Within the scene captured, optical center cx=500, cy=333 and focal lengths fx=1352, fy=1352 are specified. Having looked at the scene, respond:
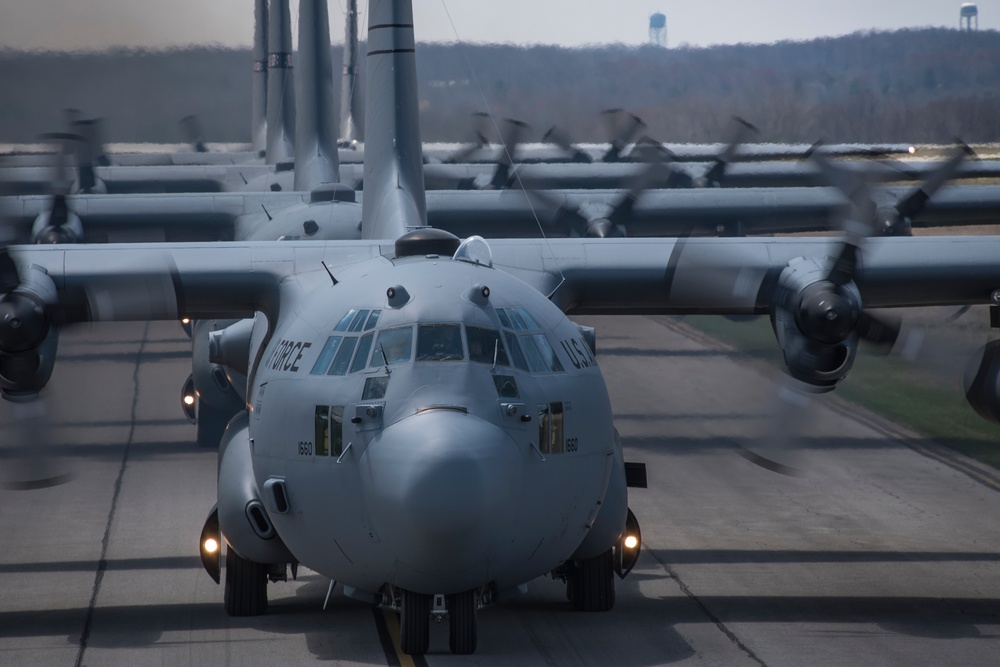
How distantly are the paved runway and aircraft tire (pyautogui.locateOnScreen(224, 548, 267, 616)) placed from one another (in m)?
0.20

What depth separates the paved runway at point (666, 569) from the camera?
1277cm

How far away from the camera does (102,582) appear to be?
15.4 metres

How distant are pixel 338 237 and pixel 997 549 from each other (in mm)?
10137

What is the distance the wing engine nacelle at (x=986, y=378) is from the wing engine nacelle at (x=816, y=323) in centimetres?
155

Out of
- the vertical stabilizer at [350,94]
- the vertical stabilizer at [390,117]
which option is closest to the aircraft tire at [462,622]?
the vertical stabilizer at [390,117]

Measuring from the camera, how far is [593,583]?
1396cm

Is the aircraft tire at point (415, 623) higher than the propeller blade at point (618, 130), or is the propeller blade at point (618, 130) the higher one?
the propeller blade at point (618, 130)

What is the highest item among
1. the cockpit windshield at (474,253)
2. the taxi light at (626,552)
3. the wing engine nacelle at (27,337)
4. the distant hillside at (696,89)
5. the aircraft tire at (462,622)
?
the distant hillside at (696,89)

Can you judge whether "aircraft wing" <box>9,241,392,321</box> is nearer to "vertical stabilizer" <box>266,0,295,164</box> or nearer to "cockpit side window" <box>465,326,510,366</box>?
"cockpit side window" <box>465,326,510,366</box>

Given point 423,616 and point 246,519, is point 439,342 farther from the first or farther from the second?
point 246,519

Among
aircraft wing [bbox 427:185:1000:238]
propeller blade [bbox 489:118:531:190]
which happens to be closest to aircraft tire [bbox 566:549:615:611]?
aircraft wing [bbox 427:185:1000:238]

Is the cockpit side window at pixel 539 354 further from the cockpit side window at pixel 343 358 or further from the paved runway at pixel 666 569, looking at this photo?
the paved runway at pixel 666 569

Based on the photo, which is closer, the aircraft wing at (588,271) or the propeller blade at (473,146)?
the aircraft wing at (588,271)

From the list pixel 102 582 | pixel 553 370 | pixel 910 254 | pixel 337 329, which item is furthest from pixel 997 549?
pixel 102 582
